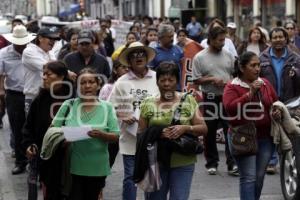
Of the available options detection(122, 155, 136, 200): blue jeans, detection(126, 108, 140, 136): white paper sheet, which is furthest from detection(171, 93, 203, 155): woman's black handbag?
detection(122, 155, 136, 200): blue jeans

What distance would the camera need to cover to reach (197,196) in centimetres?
753

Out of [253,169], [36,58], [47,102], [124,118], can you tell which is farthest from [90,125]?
[36,58]

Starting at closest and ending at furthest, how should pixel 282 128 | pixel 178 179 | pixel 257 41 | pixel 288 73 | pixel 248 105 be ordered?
pixel 178 179, pixel 248 105, pixel 282 128, pixel 288 73, pixel 257 41

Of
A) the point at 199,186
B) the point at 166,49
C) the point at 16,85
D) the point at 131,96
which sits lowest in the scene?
the point at 199,186

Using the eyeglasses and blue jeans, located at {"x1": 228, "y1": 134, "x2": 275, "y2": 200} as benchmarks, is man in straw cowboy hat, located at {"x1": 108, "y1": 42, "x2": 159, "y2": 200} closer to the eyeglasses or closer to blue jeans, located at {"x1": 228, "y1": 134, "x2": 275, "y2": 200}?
the eyeglasses

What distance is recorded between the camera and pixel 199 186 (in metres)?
7.97

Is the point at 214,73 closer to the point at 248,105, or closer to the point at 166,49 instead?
the point at 166,49

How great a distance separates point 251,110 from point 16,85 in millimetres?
3632

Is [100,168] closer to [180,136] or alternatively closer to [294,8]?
[180,136]

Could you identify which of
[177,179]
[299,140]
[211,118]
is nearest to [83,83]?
[177,179]

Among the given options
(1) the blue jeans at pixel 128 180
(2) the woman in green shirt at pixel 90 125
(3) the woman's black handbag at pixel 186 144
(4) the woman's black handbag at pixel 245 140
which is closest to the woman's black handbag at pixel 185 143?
(3) the woman's black handbag at pixel 186 144

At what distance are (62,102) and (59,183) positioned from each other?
0.75 metres

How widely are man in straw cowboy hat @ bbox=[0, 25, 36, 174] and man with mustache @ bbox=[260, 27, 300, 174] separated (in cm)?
292

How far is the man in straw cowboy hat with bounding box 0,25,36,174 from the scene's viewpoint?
852cm
